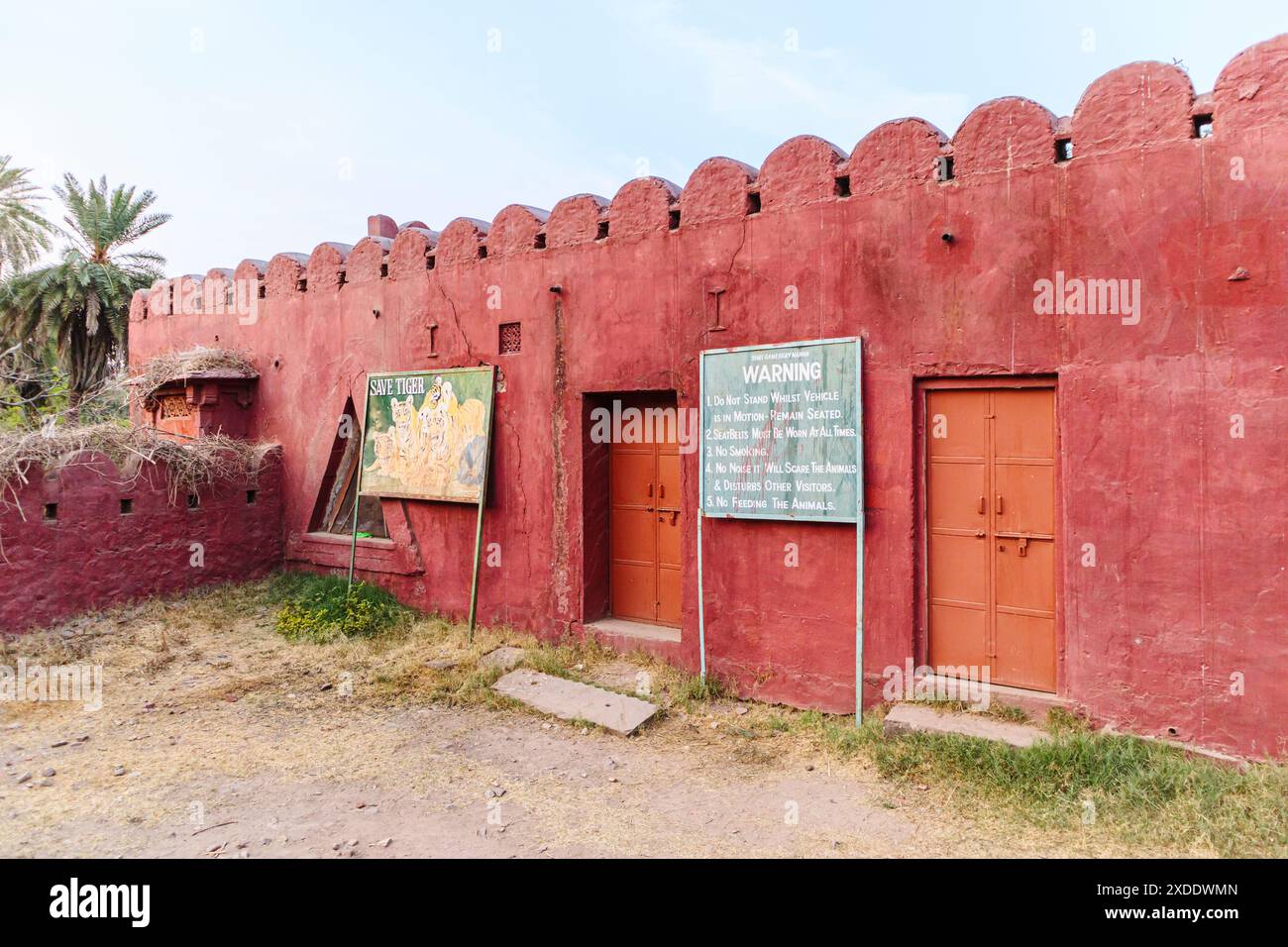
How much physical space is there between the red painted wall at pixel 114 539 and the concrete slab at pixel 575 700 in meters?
4.83

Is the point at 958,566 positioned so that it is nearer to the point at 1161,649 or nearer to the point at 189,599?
the point at 1161,649

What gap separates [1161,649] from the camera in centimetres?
475

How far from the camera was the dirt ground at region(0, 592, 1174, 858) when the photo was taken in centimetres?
421

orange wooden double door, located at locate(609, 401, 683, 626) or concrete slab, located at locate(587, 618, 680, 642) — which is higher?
orange wooden double door, located at locate(609, 401, 683, 626)

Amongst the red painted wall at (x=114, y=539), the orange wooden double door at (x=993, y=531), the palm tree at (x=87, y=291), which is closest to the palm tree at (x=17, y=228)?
the palm tree at (x=87, y=291)

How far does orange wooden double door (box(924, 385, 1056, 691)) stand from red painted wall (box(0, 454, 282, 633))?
817 centimetres

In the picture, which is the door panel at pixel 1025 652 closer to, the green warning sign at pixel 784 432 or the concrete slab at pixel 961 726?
the concrete slab at pixel 961 726

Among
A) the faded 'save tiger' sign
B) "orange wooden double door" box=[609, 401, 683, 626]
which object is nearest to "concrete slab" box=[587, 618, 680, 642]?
"orange wooden double door" box=[609, 401, 683, 626]

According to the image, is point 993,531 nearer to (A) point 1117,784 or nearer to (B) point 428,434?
(A) point 1117,784

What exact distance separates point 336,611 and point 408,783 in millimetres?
3905

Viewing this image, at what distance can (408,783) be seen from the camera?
5039 millimetres

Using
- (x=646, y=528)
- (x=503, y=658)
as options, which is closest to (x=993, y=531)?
(x=646, y=528)

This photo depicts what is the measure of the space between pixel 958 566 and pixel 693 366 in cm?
263

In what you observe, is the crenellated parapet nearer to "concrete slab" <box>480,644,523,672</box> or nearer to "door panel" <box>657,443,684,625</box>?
"door panel" <box>657,443,684,625</box>
